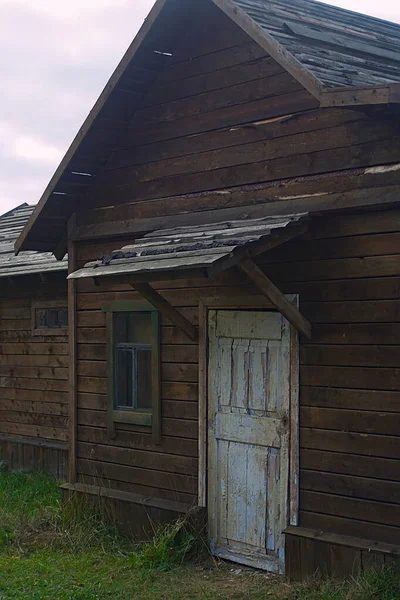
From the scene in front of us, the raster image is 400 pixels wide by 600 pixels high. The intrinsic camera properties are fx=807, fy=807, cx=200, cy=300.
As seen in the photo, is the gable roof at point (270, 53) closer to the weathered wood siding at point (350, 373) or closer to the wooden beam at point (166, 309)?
the weathered wood siding at point (350, 373)

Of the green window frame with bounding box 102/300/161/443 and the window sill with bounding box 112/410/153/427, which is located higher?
the green window frame with bounding box 102/300/161/443

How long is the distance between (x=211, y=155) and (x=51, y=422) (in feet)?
19.2

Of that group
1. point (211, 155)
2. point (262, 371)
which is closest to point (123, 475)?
point (262, 371)

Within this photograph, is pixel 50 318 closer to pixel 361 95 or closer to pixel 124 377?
pixel 124 377

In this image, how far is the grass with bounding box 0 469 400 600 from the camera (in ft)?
20.6

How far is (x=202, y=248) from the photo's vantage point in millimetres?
6223

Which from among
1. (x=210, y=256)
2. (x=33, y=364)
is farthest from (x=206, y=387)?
(x=33, y=364)

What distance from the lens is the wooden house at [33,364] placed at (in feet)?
38.5

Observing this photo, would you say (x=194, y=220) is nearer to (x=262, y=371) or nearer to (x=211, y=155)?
(x=211, y=155)

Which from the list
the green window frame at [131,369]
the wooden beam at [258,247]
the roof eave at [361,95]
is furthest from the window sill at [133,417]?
the roof eave at [361,95]

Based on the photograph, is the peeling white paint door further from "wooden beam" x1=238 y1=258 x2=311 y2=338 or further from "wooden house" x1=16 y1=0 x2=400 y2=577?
"wooden beam" x1=238 y1=258 x2=311 y2=338

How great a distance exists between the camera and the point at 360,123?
6.40 meters

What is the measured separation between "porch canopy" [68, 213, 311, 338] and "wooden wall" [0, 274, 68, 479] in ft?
15.8

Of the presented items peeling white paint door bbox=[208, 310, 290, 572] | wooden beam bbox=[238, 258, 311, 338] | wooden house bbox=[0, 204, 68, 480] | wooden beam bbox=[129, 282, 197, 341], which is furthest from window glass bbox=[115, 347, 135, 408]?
wooden house bbox=[0, 204, 68, 480]
